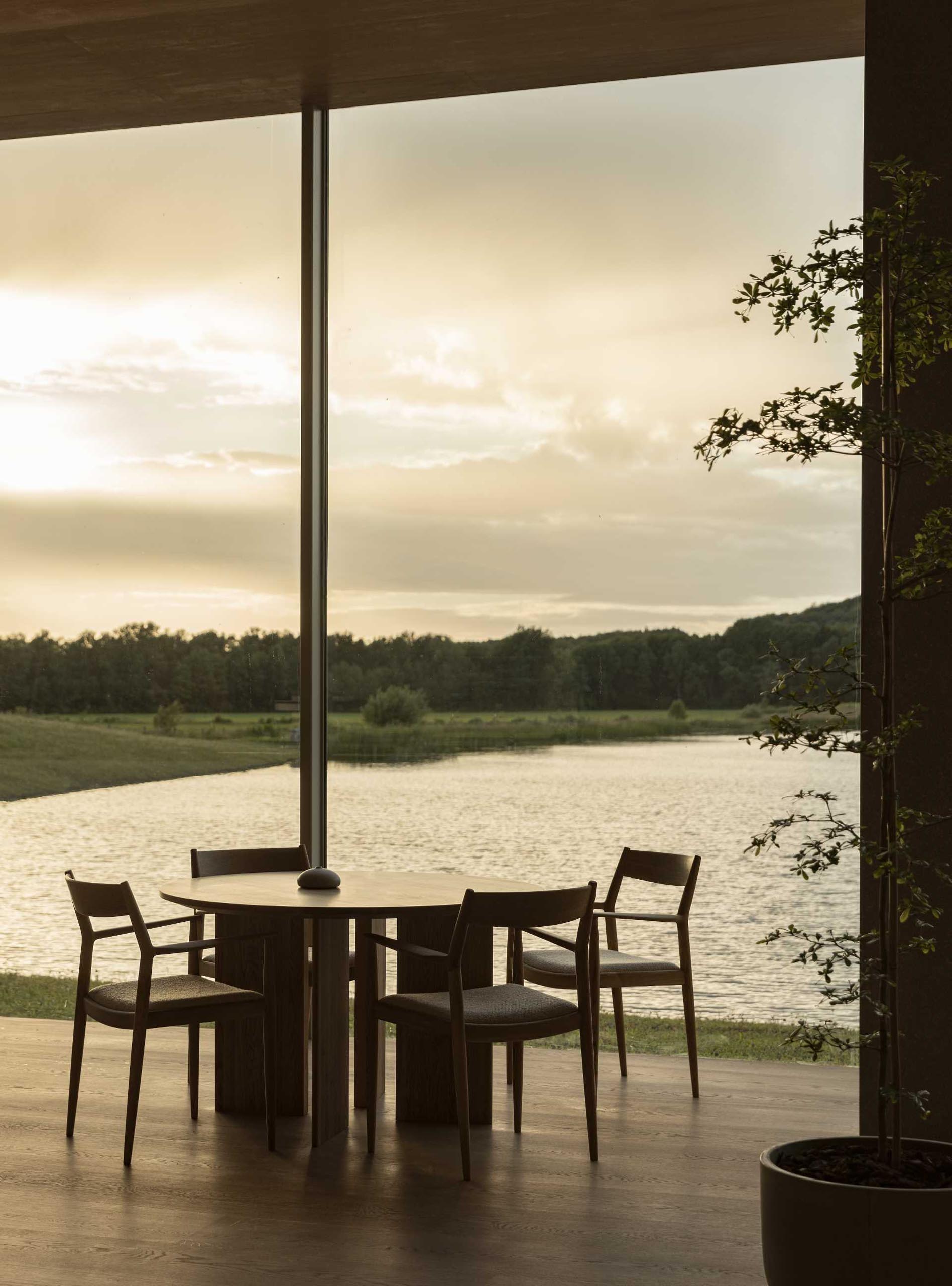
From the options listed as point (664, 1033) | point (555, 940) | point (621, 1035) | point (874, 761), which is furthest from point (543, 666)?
point (874, 761)

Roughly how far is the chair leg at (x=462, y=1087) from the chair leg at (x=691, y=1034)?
45.5 inches

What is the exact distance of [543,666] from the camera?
6602 millimetres

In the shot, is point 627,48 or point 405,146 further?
point 405,146

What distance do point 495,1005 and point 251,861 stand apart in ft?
4.38

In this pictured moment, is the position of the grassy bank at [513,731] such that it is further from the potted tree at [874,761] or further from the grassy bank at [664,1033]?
the potted tree at [874,761]

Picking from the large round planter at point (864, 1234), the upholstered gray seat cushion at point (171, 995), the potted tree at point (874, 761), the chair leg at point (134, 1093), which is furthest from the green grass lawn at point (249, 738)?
the large round planter at point (864, 1234)

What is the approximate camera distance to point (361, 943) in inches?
174

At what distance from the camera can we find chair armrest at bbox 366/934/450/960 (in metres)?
3.90

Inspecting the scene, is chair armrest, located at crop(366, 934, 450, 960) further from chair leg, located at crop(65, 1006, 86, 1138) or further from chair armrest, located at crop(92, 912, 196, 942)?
chair leg, located at crop(65, 1006, 86, 1138)

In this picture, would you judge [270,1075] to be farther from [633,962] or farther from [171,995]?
[633,962]

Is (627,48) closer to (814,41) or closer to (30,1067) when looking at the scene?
(814,41)

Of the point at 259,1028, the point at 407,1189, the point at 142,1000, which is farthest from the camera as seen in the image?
the point at 259,1028

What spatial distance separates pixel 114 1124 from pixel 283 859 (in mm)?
1078

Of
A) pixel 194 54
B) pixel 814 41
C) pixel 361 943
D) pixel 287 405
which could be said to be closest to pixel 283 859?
pixel 361 943
